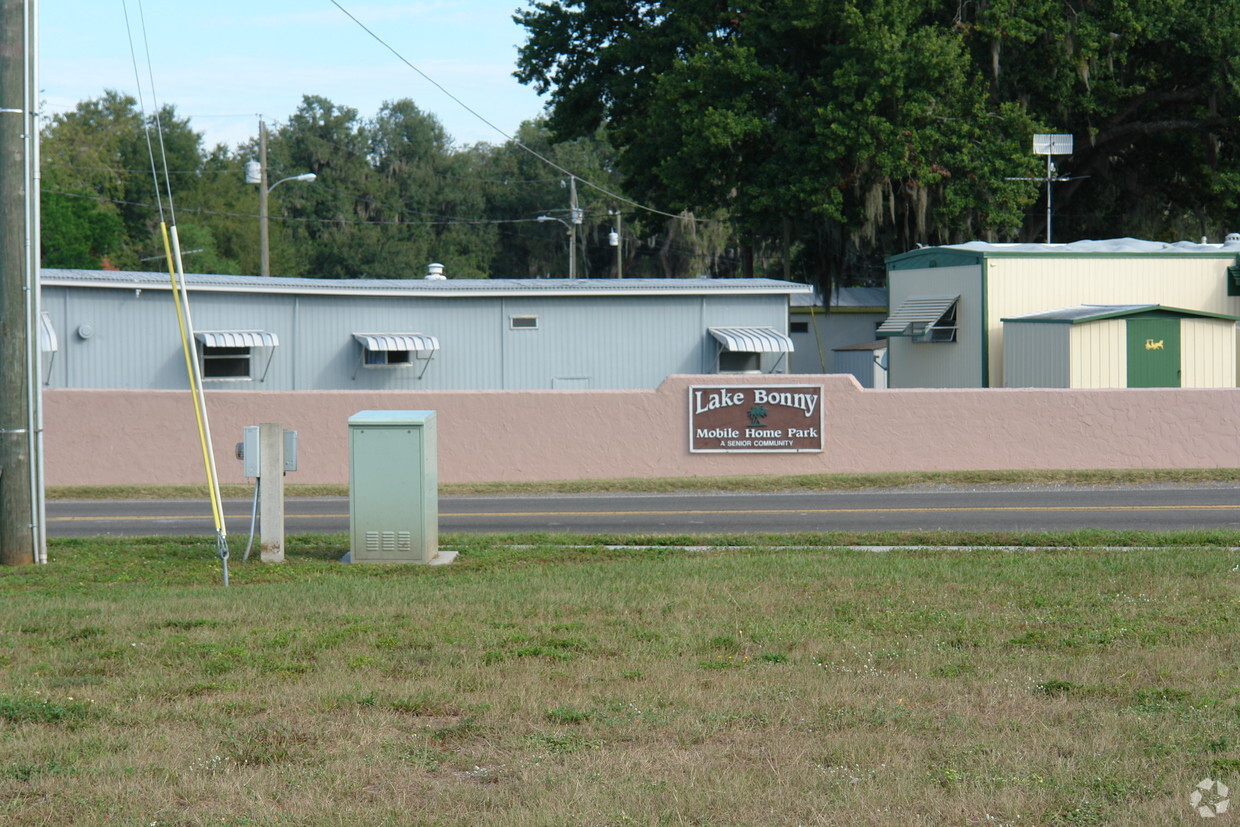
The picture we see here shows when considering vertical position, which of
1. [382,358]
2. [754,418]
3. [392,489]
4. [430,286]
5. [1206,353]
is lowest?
[392,489]

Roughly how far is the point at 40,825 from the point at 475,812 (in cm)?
152

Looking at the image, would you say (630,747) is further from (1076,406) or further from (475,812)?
(1076,406)

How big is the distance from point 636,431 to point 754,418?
6.65 ft

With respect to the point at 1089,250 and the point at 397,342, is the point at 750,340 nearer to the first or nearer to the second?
the point at 397,342

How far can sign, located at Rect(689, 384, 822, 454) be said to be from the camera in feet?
70.8

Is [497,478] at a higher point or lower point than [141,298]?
lower

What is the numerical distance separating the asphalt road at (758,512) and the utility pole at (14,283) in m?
3.77

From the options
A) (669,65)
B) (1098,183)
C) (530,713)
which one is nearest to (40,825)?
(530,713)

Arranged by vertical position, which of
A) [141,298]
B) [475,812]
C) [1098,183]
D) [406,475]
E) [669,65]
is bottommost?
[475,812]

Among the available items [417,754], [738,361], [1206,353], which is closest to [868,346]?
[738,361]

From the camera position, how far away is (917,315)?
94.4ft

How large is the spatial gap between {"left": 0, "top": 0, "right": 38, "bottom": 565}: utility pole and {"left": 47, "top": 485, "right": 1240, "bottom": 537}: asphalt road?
12.4ft

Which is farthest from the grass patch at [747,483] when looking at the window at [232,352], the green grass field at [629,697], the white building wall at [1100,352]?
the green grass field at [629,697]

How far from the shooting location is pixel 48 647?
7.20 m
